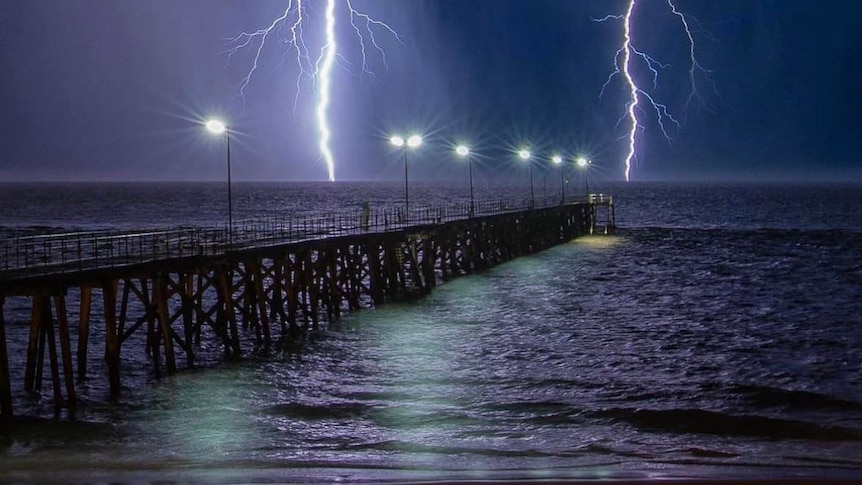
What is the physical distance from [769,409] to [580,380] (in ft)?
14.3

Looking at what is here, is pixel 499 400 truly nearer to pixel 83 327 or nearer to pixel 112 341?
pixel 112 341

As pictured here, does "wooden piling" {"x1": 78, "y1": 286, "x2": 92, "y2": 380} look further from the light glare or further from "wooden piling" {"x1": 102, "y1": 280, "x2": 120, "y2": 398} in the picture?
the light glare

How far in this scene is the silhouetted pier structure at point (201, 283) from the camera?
1931cm

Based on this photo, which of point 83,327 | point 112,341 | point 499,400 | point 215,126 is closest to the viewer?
point 499,400

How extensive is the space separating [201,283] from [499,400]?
34.5ft

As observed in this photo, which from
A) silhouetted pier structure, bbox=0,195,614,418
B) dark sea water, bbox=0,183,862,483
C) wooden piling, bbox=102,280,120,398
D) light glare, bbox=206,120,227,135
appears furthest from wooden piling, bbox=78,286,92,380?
light glare, bbox=206,120,227,135

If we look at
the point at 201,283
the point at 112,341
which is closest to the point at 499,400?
the point at 112,341

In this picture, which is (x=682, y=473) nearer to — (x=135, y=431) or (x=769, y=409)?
(x=769, y=409)

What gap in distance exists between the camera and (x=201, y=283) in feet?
87.1

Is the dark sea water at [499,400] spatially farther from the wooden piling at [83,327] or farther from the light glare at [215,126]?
the light glare at [215,126]

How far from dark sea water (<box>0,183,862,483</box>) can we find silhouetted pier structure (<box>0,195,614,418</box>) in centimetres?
94

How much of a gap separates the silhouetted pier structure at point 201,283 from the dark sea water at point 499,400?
94 cm

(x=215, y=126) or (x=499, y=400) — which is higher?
(x=215, y=126)

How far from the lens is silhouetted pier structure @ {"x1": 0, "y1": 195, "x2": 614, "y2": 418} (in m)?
19.3
